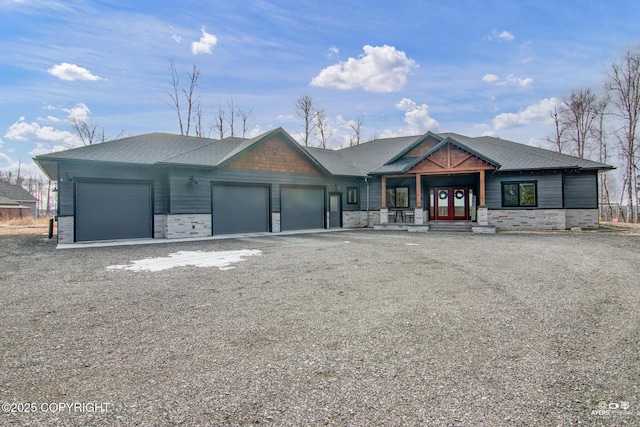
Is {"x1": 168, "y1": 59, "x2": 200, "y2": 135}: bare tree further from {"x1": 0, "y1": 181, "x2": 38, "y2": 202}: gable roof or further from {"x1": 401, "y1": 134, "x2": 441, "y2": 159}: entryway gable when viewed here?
{"x1": 0, "y1": 181, "x2": 38, "y2": 202}: gable roof

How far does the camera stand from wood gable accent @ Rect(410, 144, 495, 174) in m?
17.3

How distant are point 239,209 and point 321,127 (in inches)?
786

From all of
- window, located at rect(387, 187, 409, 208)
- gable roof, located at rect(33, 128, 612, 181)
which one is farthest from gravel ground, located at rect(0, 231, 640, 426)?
window, located at rect(387, 187, 409, 208)

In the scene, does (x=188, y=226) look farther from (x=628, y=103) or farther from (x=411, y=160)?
(x=628, y=103)

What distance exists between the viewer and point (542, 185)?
1752 centimetres

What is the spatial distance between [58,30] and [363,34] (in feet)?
47.8

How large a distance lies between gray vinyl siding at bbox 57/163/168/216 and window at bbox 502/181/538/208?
17.0 metres

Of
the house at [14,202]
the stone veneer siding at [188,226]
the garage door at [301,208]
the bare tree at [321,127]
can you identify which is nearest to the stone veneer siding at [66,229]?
the stone veneer siding at [188,226]

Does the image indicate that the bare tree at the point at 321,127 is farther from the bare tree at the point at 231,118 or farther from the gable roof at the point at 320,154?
the gable roof at the point at 320,154

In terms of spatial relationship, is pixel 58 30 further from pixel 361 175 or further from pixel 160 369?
pixel 160 369

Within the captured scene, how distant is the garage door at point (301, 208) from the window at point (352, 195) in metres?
2.10

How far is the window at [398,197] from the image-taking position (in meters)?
20.6

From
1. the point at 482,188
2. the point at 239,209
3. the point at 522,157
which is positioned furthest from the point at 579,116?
the point at 239,209

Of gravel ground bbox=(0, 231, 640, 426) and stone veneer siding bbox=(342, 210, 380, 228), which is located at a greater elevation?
stone veneer siding bbox=(342, 210, 380, 228)
